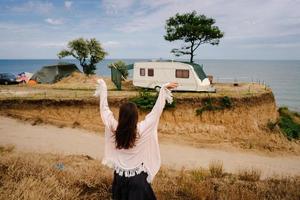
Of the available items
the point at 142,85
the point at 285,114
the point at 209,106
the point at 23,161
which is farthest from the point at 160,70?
the point at 23,161

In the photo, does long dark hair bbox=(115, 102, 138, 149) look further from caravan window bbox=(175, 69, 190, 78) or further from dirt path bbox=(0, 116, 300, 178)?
caravan window bbox=(175, 69, 190, 78)

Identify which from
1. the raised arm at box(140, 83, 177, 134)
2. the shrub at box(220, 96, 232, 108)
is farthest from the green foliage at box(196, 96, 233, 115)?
the raised arm at box(140, 83, 177, 134)

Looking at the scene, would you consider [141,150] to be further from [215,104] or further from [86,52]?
[86,52]

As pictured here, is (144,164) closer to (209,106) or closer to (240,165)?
(240,165)

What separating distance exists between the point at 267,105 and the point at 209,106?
16.2 feet

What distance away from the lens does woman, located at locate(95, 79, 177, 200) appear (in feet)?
13.7

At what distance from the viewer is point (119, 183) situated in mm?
4363

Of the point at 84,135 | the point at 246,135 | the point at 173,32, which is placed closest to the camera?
the point at 84,135

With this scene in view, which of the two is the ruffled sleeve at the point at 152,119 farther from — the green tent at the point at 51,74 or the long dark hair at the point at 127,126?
the green tent at the point at 51,74

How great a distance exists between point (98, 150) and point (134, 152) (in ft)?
43.9

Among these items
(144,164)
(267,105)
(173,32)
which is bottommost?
(267,105)

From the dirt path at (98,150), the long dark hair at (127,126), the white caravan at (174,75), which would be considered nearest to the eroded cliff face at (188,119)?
the dirt path at (98,150)

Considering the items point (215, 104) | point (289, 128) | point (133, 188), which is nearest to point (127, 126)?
point (133, 188)

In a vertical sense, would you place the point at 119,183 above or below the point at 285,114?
above
